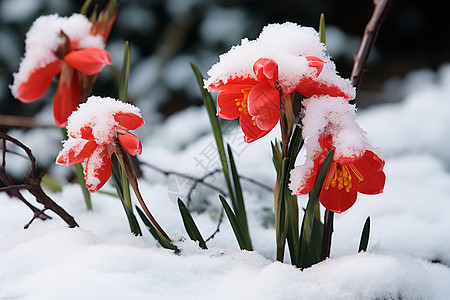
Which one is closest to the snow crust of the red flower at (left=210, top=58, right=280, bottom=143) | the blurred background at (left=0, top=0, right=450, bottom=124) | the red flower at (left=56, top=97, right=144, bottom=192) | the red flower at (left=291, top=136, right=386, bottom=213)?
the red flower at (left=56, top=97, right=144, bottom=192)

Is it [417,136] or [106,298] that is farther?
[417,136]

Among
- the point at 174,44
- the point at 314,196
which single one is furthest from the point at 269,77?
the point at 174,44

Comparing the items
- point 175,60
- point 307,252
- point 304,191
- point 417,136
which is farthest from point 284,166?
point 175,60

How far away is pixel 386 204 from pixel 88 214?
0.58m

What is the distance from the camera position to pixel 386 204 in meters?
0.94

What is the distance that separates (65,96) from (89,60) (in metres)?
0.07

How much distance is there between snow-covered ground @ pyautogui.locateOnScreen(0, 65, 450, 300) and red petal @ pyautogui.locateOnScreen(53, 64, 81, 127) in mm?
158

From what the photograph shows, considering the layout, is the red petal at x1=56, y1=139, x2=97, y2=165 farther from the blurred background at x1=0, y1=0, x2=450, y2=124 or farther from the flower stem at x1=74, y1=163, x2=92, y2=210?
the blurred background at x1=0, y1=0, x2=450, y2=124

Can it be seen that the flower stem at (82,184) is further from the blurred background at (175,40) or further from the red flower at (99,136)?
the blurred background at (175,40)

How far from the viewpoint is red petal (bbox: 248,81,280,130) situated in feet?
1.51

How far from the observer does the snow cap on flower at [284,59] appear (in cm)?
47

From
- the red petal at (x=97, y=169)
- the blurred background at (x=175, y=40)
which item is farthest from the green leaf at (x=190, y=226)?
the blurred background at (x=175, y=40)

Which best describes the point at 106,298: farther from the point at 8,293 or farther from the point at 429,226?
the point at 429,226

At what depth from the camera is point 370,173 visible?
51 centimetres
